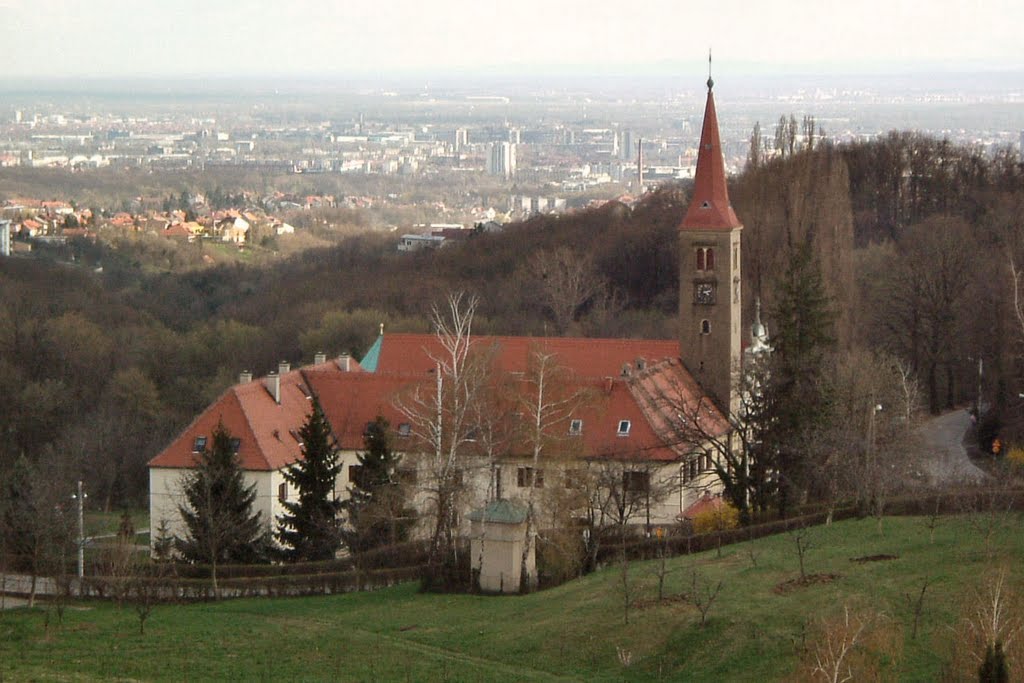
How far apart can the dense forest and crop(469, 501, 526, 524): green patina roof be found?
14307 mm

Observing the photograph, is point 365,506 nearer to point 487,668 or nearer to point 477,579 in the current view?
point 477,579

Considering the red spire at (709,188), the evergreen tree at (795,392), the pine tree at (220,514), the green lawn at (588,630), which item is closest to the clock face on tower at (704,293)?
the red spire at (709,188)

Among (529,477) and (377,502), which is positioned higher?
(529,477)

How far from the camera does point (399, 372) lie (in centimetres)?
5041

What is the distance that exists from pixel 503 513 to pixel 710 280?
674 inches

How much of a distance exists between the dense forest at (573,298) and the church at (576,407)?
304cm

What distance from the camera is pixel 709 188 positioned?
4894 centimetres

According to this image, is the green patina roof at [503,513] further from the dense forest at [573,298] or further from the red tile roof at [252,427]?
the dense forest at [573,298]

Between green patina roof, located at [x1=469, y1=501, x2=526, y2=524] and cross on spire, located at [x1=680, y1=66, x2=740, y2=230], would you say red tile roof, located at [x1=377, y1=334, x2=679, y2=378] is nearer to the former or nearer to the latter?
cross on spire, located at [x1=680, y1=66, x2=740, y2=230]

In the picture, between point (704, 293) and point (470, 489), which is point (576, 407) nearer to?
point (470, 489)

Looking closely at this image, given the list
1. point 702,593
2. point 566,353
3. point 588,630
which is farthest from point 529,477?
point 566,353

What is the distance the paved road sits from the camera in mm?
41531

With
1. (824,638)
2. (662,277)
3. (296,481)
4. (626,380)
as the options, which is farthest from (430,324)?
(824,638)

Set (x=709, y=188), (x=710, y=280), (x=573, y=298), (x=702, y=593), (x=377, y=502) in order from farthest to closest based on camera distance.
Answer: (x=573, y=298), (x=709, y=188), (x=710, y=280), (x=377, y=502), (x=702, y=593)
